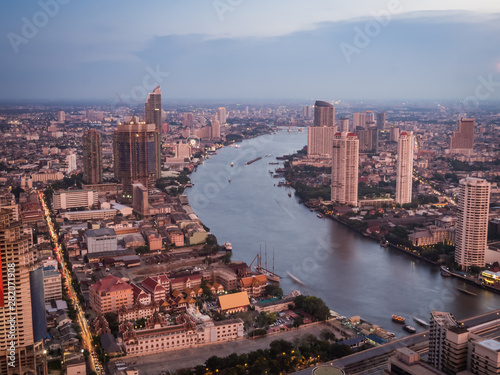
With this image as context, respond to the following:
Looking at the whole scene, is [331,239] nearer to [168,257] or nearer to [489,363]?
[168,257]

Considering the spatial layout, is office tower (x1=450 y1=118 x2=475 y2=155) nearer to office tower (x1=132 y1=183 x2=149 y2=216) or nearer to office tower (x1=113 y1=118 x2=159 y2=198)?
office tower (x1=113 y1=118 x2=159 y2=198)

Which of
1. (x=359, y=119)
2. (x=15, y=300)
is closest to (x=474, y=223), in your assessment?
(x=15, y=300)

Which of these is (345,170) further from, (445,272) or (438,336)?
(438,336)

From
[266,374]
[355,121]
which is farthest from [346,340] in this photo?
[355,121]

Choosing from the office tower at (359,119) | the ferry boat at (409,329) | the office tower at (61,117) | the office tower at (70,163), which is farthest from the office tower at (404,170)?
the office tower at (61,117)

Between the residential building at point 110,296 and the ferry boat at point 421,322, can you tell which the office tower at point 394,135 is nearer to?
the ferry boat at point 421,322

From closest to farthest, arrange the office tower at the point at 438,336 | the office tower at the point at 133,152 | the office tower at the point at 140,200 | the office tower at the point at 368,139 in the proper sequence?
the office tower at the point at 438,336
the office tower at the point at 140,200
the office tower at the point at 133,152
the office tower at the point at 368,139
